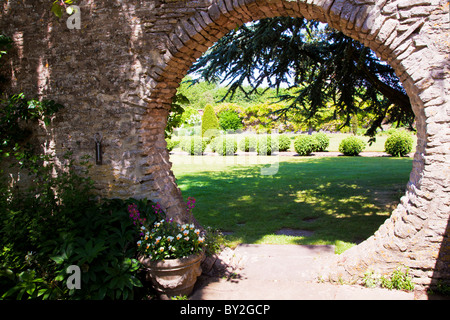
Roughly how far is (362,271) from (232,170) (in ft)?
33.2

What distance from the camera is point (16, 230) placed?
12.1ft

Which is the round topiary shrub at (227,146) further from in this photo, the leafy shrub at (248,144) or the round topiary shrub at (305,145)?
the round topiary shrub at (305,145)

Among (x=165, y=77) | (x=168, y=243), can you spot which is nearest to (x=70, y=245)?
(x=168, y=243)

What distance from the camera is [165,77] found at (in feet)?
13.7

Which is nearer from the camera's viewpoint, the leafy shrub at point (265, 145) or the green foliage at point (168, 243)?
the green foliage at point (168, 243)

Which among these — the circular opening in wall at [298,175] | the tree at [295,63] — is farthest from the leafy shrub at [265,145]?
the tree at [295,63]

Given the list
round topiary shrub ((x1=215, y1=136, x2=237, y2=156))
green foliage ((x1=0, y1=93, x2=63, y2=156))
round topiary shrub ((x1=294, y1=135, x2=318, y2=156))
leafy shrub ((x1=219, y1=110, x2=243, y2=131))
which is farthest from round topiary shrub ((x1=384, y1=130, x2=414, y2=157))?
green foliage ((x1=0, y1=93, x2=63, y2=156))

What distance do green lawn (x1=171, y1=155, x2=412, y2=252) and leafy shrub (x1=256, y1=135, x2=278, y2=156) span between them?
8.70 ft

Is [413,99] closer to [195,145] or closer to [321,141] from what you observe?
[321,141]

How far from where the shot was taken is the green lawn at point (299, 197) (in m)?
5.86

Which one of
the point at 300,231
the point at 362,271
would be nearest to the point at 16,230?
the point at 362,271

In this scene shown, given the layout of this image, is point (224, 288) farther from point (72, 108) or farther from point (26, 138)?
point (26, 138)

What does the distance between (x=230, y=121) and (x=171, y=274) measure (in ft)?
81.5

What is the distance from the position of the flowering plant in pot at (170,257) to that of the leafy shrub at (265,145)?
1379cm
